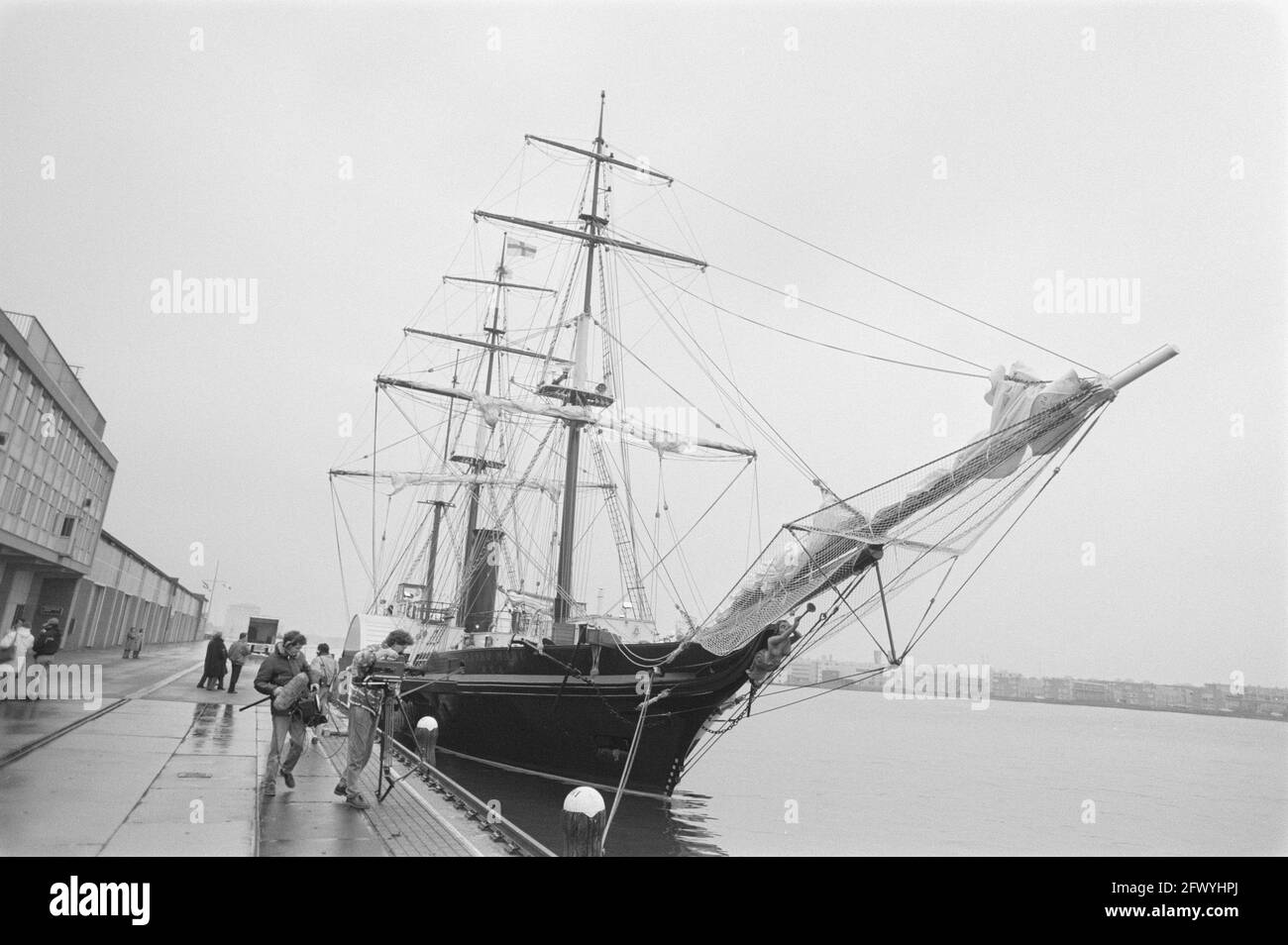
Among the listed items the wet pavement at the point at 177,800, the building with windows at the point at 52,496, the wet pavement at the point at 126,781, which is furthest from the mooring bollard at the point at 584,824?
the building with windows at the point at 52,496

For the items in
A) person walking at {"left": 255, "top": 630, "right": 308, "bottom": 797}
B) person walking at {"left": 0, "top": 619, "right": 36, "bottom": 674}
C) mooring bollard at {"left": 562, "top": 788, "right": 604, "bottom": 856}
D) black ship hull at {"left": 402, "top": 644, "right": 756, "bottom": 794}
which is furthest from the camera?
black ship hull at {"left": 402, "top": 644, "right": 756, "bottom": 794}

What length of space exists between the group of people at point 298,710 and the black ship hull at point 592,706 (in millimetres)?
7632

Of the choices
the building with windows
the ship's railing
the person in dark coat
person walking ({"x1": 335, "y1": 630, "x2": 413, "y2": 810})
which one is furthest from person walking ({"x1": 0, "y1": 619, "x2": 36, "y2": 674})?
the building with windows

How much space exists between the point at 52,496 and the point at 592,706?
66.4ft

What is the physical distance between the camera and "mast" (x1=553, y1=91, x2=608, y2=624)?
65.3 feet

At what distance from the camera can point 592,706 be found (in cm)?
1630

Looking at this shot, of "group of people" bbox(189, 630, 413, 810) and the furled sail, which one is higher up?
the furled sail

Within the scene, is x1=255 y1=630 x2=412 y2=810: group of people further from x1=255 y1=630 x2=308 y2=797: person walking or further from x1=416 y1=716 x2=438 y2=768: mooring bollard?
x1=416 y1=716 x2=438 y2=768: mooring bollard

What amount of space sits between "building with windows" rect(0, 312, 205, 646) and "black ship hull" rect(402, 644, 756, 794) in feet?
44.0

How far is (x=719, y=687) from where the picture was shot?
1505cm

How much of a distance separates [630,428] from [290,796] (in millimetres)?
15691

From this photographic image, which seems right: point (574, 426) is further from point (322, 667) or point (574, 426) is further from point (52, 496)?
point (52, 496)

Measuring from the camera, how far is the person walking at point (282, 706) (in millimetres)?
7746
